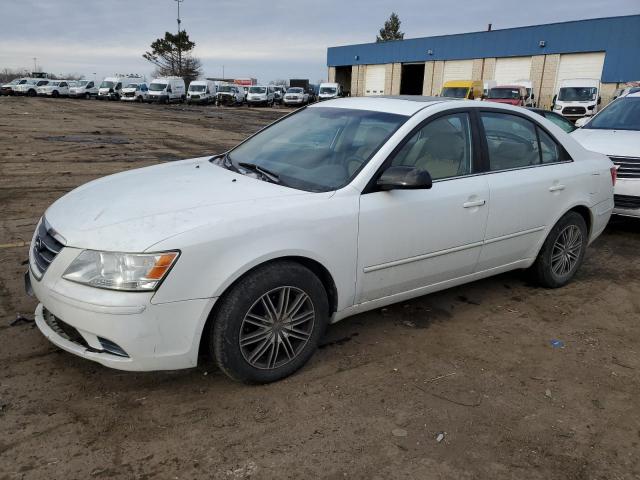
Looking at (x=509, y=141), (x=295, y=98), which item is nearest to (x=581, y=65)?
(x=295, y=98)

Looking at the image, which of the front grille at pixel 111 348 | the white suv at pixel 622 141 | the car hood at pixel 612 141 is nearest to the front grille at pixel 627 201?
the white suv at pixel 622 141

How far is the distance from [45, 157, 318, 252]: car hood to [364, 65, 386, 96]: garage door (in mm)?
48764

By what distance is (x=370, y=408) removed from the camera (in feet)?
9.69

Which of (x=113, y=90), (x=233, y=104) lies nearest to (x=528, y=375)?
(x=233, y=104)

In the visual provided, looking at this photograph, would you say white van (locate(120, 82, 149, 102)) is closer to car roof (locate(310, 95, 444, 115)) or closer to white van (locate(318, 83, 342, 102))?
white van (locate(318, 83, 342, 102))

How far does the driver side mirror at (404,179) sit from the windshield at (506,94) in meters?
25.9

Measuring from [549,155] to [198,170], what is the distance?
2965mm

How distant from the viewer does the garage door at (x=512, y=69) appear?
126 ft

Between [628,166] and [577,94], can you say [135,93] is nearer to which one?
[577,94]

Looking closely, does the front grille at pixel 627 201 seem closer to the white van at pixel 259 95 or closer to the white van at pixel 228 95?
the white van at pixel 259 95

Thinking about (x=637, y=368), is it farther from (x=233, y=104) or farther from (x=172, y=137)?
(x=233, y=104)

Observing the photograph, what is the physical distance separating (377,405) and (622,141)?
19.2 ft

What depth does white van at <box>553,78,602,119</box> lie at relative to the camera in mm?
26672

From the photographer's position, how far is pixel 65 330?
2.93m
